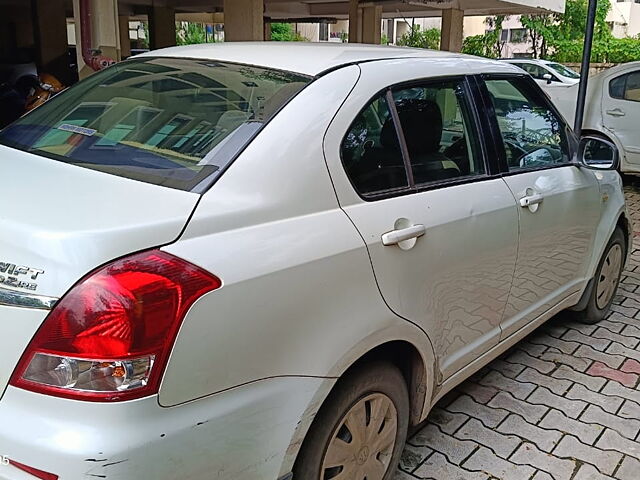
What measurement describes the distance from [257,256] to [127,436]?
56cm

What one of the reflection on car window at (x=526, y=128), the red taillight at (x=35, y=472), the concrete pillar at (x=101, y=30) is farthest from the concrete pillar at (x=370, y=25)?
the red taillight at (x=35, y=472)

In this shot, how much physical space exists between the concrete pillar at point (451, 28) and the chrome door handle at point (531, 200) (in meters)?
9.77

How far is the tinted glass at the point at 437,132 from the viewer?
2492 mm

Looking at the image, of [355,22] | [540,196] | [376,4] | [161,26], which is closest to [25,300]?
[540,196]

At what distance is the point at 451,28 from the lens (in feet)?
40.1

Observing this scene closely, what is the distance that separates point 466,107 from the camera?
2.84 m

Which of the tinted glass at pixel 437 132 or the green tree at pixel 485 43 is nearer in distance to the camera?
the tinted glass at pixel 437 132

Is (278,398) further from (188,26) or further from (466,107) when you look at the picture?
(188,26)

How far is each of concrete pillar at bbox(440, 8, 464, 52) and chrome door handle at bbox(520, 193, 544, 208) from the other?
9.77m

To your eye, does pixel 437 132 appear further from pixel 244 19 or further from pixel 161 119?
pixel 244 19

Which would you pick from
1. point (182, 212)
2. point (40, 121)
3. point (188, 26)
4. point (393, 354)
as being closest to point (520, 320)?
point (393, 354)

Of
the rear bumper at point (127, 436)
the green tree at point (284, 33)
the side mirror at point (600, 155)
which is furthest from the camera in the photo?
the green tree at point (284, 33)

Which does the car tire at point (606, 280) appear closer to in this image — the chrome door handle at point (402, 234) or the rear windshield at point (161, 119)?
Answer: the chrome door handle at point (402, 234)

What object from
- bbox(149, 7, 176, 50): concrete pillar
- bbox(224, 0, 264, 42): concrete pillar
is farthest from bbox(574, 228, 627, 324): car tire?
bbox(149, 7, 176, 50): concrete pillar
